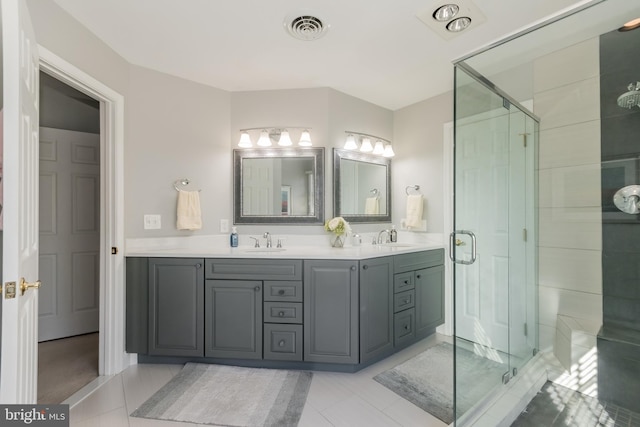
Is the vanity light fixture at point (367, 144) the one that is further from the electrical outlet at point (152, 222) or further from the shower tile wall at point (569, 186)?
the electrical outlet at point (152, 222)

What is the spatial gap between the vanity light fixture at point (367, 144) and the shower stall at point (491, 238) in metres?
1.19

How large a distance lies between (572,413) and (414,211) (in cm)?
174

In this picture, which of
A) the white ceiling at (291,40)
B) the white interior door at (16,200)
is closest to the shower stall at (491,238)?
the white ceiling at (291,40)

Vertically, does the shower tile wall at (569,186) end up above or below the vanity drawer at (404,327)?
above

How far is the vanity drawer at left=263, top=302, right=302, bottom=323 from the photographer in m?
2.06

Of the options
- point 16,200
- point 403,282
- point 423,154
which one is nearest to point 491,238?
point 403,282

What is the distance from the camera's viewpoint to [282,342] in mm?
2070

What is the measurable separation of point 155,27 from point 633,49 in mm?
2680

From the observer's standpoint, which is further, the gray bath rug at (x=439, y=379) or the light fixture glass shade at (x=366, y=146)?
the light fixture glass shade at (x=366, y=146)

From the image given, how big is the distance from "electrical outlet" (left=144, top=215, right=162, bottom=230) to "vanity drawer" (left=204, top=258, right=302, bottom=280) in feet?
1.82

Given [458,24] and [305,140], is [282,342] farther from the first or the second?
[458,24]

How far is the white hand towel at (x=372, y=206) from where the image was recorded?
9.43 ft

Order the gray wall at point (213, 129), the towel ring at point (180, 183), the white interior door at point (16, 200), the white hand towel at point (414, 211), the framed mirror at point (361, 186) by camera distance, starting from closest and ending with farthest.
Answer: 1. the white interior door at point (16, 200)
2. the gray wall at point (213, 129)
3. the towel ring at point (180, 183)
4. the framed mirror at point (361, 186)
5. the white hand towel at point (414, 211)

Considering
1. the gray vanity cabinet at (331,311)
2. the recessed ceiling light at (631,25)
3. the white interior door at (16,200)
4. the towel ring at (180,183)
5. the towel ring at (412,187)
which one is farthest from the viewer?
the towel ring at (412,187)
